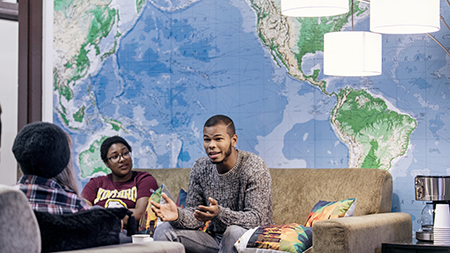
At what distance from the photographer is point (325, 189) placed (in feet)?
11.6

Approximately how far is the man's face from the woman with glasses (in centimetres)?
70

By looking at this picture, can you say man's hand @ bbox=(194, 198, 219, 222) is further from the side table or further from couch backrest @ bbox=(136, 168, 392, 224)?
the side table

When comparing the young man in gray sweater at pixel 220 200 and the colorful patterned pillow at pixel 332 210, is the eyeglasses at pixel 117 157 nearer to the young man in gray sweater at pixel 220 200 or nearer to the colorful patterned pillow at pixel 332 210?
the young man in gray sweater at pixel 220 200

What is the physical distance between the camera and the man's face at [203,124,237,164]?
3350 mm

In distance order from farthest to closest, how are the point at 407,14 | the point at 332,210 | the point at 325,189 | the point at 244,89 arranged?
the point at 244,89, the point at 325,189, the point at 332,210, the point at 407,14

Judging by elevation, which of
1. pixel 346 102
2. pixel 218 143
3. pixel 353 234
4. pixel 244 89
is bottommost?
pixel 353 234

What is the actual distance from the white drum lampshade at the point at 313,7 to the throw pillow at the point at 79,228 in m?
1.41

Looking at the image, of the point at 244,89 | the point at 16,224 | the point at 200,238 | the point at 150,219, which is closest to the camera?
the point at 16,224

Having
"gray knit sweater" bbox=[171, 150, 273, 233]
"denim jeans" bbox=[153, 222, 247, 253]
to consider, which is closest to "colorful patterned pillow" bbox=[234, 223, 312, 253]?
"denim jeans" bbox=[153, 222, 247, 253]

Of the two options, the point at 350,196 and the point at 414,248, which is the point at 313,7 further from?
the point at 414,248

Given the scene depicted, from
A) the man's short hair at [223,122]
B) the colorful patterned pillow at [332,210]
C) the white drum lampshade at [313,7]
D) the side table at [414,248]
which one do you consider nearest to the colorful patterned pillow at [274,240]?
the colorful patterned pillow at [332,210]

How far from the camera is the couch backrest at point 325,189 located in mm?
3385

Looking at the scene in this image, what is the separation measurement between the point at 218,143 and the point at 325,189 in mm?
746

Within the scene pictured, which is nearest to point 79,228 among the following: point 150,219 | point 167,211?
point 167,211
